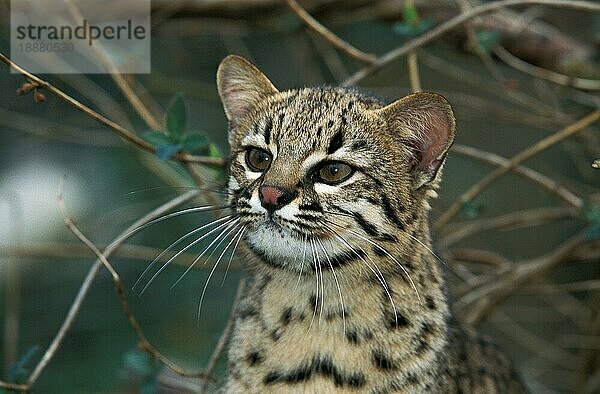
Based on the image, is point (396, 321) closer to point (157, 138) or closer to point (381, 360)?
point (381, 360)

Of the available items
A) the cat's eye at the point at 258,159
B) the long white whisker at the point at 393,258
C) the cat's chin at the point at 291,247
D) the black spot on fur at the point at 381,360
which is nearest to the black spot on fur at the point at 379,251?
the long white whisker at the point at 393,258

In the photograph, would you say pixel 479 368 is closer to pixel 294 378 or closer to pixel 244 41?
pixel 294 378

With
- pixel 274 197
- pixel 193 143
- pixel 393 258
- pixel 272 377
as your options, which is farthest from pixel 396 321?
pixel 193 143

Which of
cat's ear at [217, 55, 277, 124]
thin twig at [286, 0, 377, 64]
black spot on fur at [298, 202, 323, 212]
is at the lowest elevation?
black spot on fur at [298, 202, 323, 212]

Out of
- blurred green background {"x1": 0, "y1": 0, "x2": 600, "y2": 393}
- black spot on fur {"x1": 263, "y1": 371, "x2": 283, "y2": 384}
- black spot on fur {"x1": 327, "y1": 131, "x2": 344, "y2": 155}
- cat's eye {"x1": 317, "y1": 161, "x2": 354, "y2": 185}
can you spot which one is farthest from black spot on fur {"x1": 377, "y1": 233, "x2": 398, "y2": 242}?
blurred green background {"x1": 0, "y1": 0, "x2": 600, "y2": 393}

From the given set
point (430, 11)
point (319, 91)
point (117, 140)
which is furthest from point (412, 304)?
point (117, 140)

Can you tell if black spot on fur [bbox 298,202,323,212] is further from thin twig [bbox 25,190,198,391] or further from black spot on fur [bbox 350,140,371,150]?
thin twig [bbox 25,190,198,391]

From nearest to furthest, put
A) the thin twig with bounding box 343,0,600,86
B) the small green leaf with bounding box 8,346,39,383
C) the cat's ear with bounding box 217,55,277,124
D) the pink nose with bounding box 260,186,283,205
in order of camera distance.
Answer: the pink nose with bounding box 260,186,283,205 → the small green leaf with bounding box 8,346,39,383 → the cat's ear with bounding box 217,55,277,124 → the thin twig with bounding box 343,0,600,86
